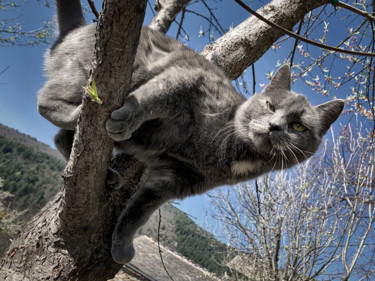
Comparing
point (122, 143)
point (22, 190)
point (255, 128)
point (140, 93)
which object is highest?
point (255, 128)

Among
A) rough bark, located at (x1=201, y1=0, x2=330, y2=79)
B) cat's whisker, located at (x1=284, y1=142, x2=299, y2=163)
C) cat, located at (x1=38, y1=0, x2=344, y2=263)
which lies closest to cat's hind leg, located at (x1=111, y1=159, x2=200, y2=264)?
cat, located at (x1=38, y1=0, x2=344, y2=263)

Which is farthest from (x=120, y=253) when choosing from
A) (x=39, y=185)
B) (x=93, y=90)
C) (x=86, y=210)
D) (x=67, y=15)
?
(x=39, y=185)

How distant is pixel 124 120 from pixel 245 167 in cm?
83

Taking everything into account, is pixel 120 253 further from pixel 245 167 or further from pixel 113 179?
pixel 245 167

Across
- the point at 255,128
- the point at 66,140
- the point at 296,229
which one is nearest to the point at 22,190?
the point at 296,229

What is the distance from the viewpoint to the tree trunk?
1020mm

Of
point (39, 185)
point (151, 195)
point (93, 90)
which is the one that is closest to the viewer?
point (93, 90)

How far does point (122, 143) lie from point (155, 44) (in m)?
0.66

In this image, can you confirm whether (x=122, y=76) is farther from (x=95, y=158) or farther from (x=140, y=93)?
(x=95, y=158)

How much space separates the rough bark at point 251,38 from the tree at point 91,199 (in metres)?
1.07

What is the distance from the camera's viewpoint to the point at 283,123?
1665mm

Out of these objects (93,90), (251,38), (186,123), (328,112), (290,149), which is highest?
(251,38)

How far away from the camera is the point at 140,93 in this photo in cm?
141

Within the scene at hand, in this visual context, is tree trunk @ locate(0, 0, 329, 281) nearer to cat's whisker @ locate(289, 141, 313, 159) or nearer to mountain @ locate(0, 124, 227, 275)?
cat's whisker @ locate(289, 141, 313, 159)
